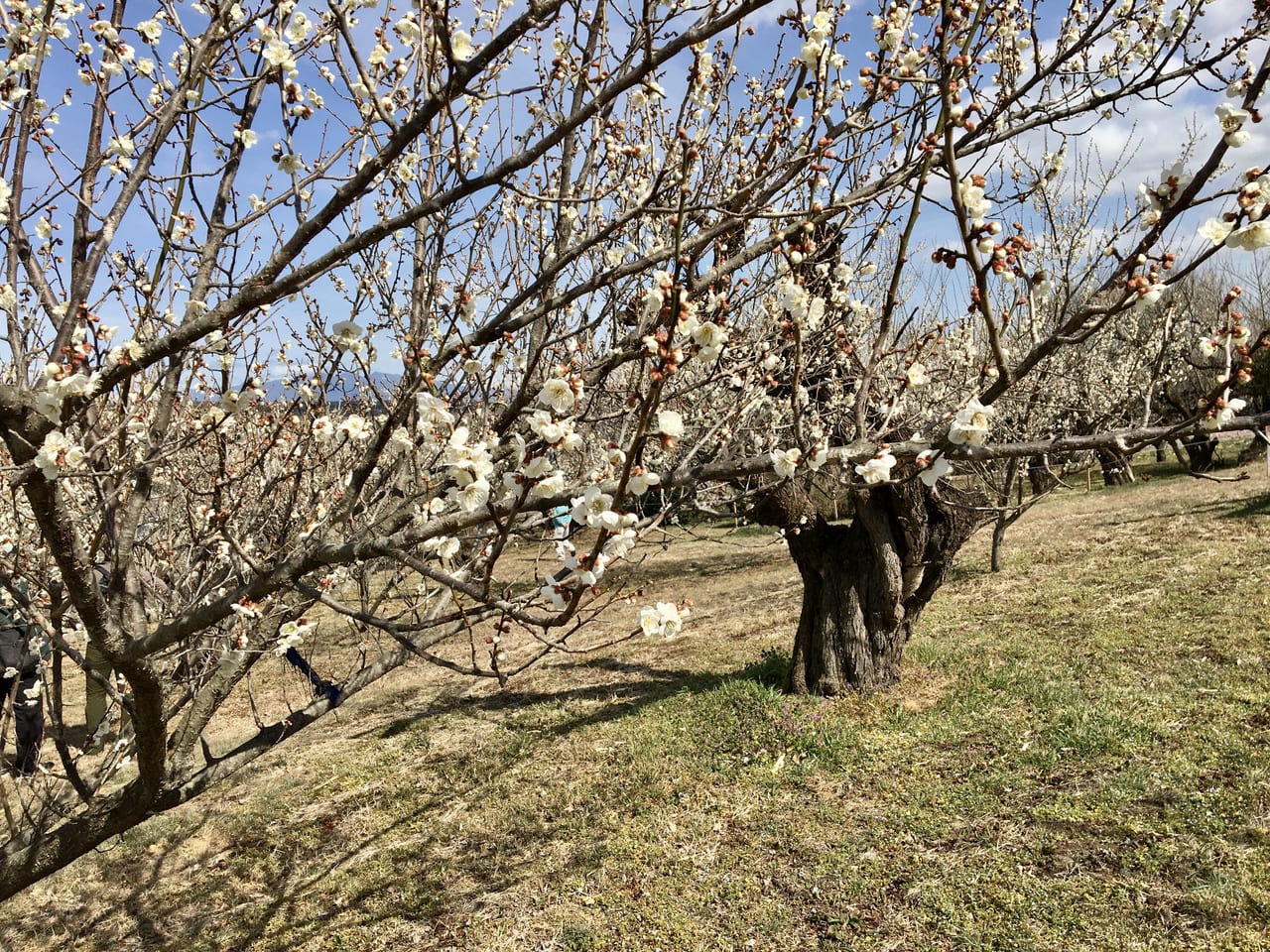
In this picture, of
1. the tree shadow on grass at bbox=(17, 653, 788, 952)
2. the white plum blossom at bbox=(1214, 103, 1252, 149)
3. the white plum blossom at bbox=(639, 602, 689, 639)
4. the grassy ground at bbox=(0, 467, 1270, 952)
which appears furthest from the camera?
the tree shadow on grass at bbox=(17, 653, 788, 952)

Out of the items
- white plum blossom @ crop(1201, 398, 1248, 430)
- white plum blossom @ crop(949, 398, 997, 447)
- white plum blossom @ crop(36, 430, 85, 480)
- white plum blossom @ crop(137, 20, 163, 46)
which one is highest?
white plum blossom @ crop(137, 20, 163, 46)

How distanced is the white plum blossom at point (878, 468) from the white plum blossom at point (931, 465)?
7 cm

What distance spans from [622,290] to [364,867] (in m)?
3.91

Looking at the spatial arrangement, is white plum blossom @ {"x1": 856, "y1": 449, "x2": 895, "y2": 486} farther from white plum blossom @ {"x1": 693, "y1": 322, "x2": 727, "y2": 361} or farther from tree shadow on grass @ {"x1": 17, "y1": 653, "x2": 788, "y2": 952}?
tree shadow on grass @ {"x1": 17, "y1": 653, "x2": 788, "y2": 952}

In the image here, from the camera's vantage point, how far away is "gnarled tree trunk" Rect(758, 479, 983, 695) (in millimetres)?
5617

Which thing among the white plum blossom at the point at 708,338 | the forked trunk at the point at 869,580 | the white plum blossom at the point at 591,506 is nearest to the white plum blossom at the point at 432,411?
the white plum blossom at the point at 591,506

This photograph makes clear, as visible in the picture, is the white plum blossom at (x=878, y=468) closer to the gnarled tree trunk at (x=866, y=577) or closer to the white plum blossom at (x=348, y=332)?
the white plum blossom at (x=348, y=332)

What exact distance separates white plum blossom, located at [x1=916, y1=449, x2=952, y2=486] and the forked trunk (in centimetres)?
348

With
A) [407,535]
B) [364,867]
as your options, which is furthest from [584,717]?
[407,535]

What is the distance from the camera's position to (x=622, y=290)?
3.49m

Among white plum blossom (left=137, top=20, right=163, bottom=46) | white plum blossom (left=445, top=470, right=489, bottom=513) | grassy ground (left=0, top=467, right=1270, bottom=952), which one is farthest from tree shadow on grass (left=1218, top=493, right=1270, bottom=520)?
white plum blossom (left=137, top=20, right=163, bottom=46)

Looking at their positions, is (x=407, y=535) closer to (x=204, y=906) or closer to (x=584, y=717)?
(x=204, y=906)

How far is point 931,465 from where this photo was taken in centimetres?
191

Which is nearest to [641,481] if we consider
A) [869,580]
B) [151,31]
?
[151,31]
